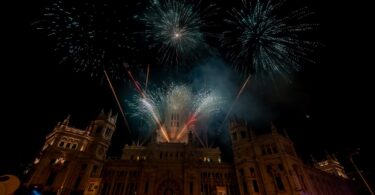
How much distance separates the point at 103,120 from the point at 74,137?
7218 millimetres

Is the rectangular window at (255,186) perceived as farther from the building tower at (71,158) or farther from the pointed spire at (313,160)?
the pointed spire at (313,160)

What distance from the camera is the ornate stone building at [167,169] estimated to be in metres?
38.0

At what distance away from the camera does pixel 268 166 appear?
4119cm

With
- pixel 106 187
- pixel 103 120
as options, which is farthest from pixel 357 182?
pixel 103 120

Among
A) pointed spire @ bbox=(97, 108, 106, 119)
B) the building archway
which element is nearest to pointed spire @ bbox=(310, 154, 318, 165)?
the building archway

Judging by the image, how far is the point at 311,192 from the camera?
125 ft

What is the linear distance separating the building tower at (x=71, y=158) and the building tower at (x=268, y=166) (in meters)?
32.2

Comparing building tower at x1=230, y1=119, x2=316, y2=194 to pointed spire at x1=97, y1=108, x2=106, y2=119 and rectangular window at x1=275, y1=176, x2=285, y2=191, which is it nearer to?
rectangular window at x1=275, y1=176, x2=285, y2=191

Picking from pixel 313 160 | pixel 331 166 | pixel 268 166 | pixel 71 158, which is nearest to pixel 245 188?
pixel 268 166

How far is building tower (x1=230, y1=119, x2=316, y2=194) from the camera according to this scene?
124 feet

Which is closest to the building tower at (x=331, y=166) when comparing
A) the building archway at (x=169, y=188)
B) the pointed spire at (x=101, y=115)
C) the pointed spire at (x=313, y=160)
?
the pointed spire at (x=313, y=160)

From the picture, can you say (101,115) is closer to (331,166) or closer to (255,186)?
(255,186)

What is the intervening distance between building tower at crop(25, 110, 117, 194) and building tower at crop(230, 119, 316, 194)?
106 feet

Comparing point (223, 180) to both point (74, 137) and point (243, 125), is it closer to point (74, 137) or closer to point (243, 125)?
point (243, 125)
